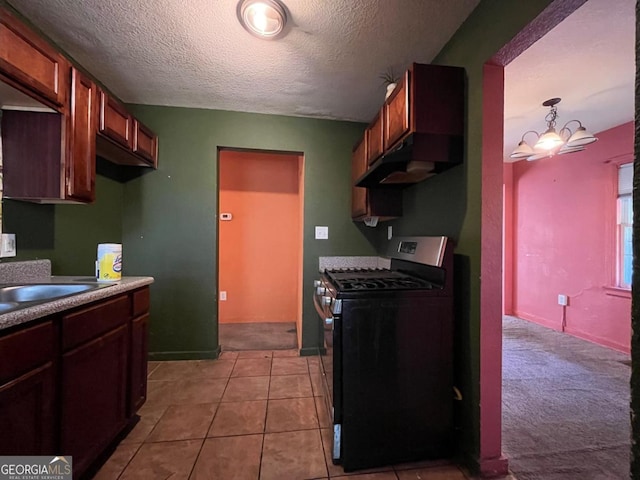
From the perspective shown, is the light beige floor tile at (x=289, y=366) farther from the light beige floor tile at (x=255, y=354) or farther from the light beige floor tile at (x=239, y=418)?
the light beige floor tile at (x=239, y=418)

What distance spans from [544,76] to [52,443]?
11.5ft

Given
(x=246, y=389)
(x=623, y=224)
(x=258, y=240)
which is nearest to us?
(x=246, y=389)

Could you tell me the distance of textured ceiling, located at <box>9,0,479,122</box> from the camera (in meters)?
1.51

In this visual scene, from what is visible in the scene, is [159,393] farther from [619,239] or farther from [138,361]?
[619,239]

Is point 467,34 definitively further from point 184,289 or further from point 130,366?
point 184,289

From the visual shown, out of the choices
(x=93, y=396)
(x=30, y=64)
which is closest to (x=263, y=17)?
(x=30, y=64)

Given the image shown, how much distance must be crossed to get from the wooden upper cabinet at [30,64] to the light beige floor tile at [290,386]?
7.26 feet

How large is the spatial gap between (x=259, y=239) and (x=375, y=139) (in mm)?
2301

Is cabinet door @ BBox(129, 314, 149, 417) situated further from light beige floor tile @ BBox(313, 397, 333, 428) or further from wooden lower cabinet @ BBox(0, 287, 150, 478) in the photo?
light beige floor tile @ BBox(313, 397, 333, 428)

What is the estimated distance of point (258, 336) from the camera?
3.20 meters

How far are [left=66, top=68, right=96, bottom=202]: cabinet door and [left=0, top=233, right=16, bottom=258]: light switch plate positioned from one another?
0.38m

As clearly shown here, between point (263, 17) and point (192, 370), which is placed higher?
point (263, 17)

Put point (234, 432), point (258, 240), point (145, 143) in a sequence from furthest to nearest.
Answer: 1. point (258, 240)
2. point (145, 143)
3. point (234, 432)

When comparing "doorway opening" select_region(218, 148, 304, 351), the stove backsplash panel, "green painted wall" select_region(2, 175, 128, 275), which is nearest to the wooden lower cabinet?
"green painted wall" select_region(2, 175, 128, 275)
